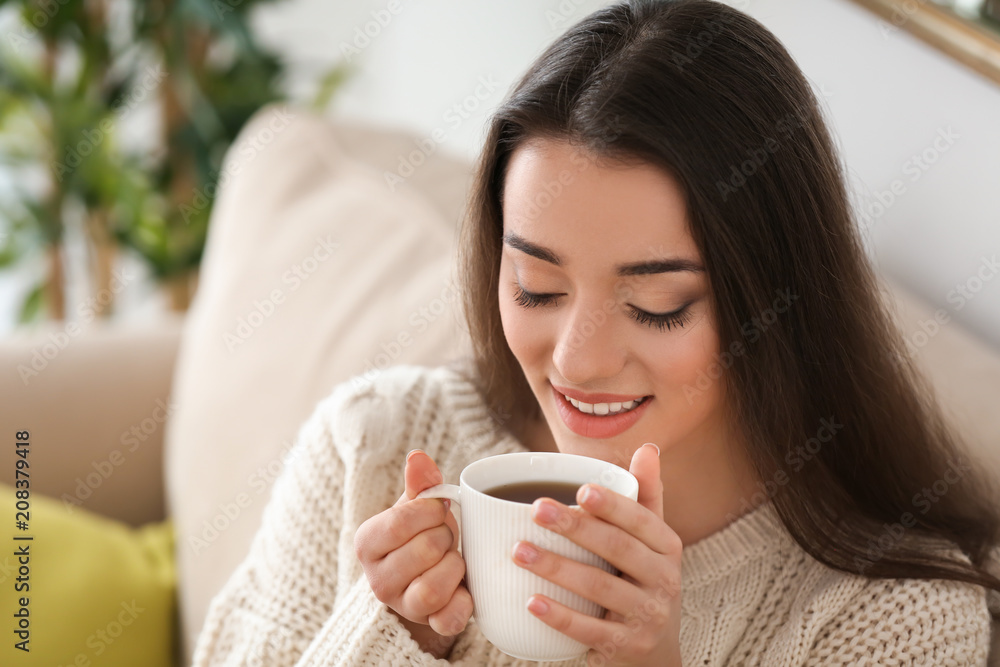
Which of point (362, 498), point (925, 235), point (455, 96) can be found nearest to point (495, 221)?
point (362, 498)

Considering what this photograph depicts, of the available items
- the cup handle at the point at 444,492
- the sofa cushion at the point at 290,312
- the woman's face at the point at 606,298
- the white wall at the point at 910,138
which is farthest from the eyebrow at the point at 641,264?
the sofa cushion at the point at 290,312

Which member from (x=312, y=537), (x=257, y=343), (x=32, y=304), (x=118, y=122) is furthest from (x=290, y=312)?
(x=32, y=304)

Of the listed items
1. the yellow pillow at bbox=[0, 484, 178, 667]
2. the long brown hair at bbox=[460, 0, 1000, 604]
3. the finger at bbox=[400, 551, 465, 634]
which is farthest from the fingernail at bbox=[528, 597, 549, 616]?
the yellow pillow at bbox=[0, 484, 178, 667]

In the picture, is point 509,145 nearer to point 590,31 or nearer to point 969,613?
point 590,31

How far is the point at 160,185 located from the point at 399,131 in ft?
3.72

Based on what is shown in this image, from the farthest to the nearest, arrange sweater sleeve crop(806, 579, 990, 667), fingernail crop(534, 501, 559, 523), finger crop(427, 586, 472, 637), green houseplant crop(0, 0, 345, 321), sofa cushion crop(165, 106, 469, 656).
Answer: green houseplant crop(0, 0, 345, 321), sofa cushion crop(165, 106, 469, 656), sweater sleeve crop(806, 579, 990, 667), finger crop(427, 586, 472, 637), fingernail crop(534, 501, 559, 523)

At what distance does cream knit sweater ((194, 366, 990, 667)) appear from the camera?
95 cm

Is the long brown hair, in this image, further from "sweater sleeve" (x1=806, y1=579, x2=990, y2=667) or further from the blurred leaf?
the blurred leaf

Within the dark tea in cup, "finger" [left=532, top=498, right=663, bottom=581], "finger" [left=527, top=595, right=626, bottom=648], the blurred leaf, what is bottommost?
the blurred leaf

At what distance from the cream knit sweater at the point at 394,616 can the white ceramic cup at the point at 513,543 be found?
0.66ft

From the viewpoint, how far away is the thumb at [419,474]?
0.84 metres

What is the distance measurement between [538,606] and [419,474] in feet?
0.56

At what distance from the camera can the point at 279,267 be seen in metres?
1.67

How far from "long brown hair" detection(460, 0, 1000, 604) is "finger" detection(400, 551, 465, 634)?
339 millimetres
